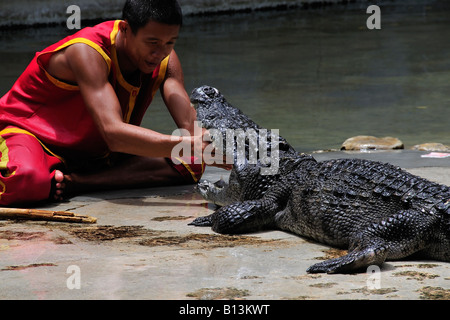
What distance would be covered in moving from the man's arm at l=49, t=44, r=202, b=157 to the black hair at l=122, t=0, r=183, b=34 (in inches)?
12.1

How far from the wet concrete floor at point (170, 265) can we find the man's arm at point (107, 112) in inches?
13.8

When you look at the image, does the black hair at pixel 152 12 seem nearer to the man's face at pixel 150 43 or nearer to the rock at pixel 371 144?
the man's face at pixel 150 43

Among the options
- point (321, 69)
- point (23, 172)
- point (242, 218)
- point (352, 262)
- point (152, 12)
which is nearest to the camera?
point (352, 262)

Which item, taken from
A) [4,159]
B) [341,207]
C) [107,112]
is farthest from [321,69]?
[341,207]

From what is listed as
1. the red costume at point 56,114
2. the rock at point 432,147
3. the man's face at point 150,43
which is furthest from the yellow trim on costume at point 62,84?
the rock at point 432,147

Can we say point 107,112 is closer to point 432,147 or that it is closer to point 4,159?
point 4,159

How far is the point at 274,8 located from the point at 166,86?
42.4ft

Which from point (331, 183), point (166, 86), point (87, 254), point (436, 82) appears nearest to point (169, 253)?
point (87, 254)

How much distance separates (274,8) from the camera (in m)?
16.8

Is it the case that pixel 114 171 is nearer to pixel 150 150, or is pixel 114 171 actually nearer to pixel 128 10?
pixel 150 150

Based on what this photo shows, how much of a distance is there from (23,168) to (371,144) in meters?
2.80

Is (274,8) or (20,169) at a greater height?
(274,8)

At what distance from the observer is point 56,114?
4.21 meters

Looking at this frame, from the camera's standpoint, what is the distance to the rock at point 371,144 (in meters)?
5.52
